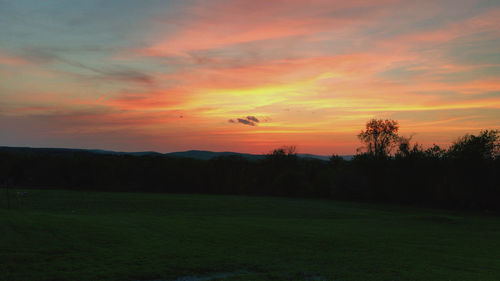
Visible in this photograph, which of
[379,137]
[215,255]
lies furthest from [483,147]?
[215,255]

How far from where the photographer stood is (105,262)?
12.8 metres

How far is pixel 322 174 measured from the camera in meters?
83.6

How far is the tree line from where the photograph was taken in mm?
59000

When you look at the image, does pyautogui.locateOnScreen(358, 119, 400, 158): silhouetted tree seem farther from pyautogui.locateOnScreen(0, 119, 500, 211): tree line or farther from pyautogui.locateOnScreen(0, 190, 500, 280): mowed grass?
pyautogui.locateOnScreen(0, 190, 500, 280): mowed grass

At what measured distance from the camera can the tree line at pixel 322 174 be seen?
59.0 m

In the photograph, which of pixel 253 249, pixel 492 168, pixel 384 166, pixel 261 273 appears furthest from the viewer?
pixel 384 166

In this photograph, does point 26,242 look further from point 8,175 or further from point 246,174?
point 8,175

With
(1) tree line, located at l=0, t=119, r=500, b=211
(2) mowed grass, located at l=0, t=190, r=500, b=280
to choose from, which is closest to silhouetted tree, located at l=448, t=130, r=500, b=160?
(1) tree line, located at l=0, t=119, r=500, b=211

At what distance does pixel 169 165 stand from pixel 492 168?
2933 inches

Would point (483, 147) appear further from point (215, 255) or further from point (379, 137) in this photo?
point (215, 255)

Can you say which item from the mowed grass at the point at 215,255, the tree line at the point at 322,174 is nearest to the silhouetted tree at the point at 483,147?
the tree line at the point at 322,174

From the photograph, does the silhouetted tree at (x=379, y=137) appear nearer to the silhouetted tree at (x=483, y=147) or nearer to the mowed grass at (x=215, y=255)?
the silhouetted tree at (x=483, y=147)

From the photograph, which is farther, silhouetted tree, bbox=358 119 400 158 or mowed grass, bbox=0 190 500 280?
silhouetted tree, bbox=358 119 400 158

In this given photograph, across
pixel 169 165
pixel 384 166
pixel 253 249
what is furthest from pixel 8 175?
pixel 253 249
